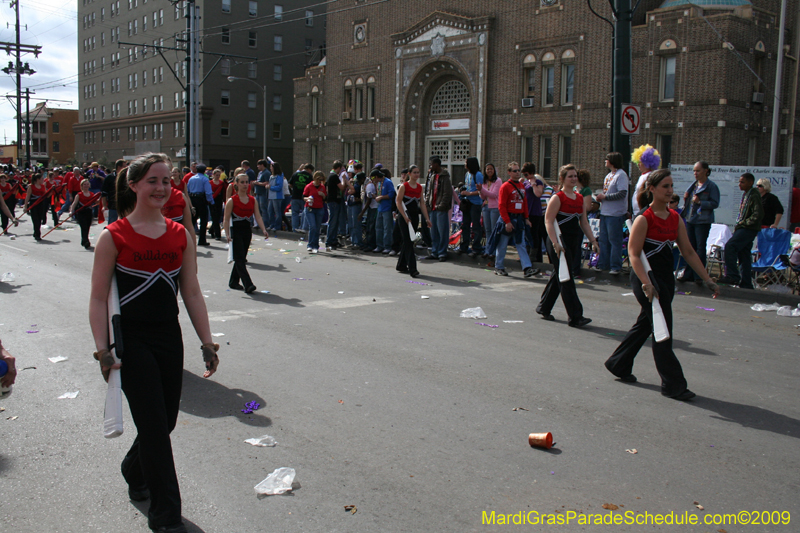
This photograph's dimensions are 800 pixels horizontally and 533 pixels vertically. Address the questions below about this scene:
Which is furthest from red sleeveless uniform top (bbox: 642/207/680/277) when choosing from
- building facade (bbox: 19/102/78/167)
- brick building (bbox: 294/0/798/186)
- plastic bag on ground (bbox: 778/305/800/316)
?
building facade (bbox: 19/102/78/167)

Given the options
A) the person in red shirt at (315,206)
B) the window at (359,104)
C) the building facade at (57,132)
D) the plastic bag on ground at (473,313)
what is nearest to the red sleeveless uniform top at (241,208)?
the plastic bag on ground at (473,313)

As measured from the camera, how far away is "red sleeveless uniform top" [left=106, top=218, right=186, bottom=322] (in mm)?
3311

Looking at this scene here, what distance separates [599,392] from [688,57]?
26.4 metres

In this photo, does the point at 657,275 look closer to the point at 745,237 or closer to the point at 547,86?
the point at 745,237

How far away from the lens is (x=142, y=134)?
73.0 m

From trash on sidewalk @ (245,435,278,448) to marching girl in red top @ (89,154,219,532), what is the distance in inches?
38.7

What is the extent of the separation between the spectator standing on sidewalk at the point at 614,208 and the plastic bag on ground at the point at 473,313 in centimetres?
418

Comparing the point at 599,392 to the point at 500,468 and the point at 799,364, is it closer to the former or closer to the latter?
the point at 500,468

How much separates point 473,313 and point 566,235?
1517mm

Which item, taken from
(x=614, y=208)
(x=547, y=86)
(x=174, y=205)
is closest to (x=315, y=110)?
(x=547, y=86)

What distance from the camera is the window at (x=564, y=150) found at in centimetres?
3269

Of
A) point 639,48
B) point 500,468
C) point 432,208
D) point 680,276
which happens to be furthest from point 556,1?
point 500,468

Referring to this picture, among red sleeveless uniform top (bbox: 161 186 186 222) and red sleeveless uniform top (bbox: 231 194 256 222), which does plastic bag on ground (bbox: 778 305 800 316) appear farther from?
red sleeveless uniform top (bbox: 161 186 186 222)

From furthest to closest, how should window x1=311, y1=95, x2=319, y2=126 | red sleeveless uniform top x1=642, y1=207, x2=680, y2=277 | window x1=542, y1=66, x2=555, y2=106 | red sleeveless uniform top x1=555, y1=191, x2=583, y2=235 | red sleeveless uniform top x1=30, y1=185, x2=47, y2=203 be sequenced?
window x1=311, y1=95, x2=319, y2=126, window x1=542, y1=66, x2=555, y2=106, red sleeveless uniform top x1=30, y1=185, x2=47, y2=203, red sleeveless uniform top x1=555, y1=191, x2=583, y2=235, red sleeveless uniform top x1=642, y1=207, x2=680, y2=277
